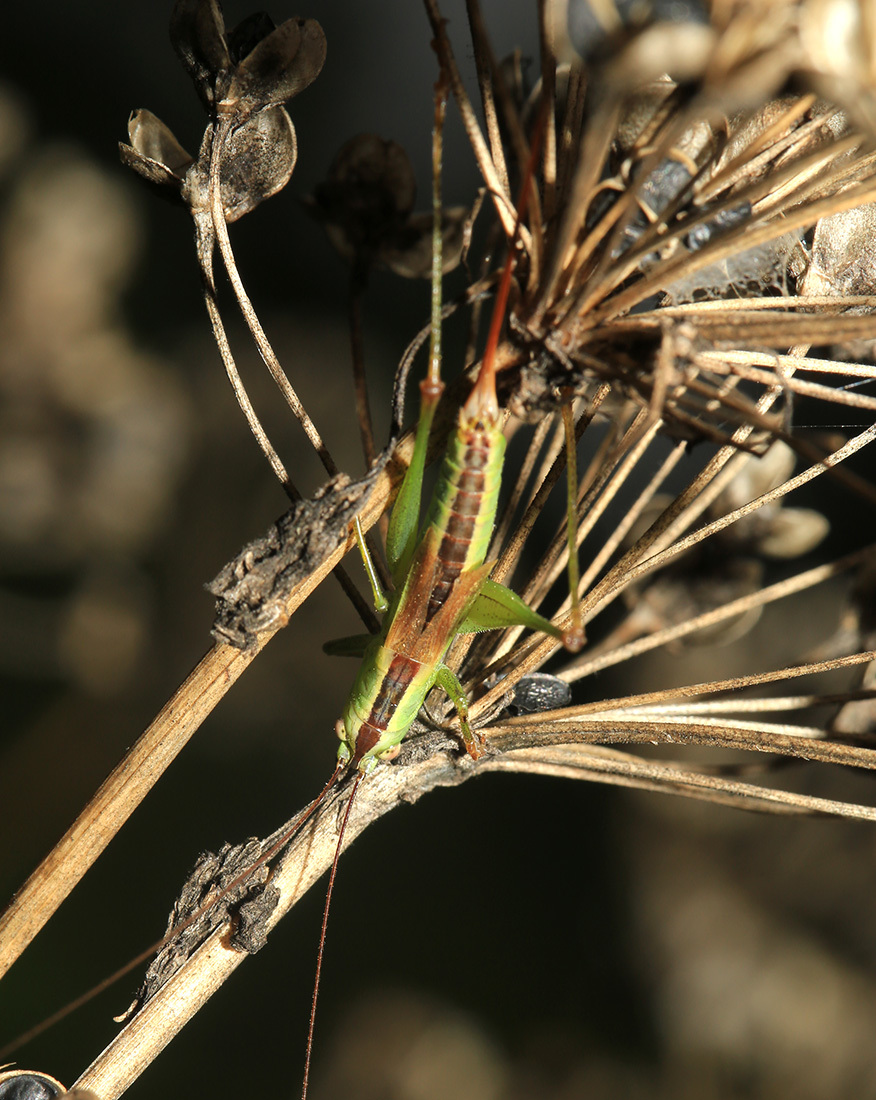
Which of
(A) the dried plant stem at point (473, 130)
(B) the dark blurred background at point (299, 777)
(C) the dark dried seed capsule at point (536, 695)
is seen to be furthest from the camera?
(B) the dark blurred background at point (299, 777)

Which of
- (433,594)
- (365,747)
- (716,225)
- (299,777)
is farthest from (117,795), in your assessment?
(299,777)

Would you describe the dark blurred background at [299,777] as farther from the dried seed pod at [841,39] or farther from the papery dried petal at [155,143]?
the dried seed pod at [841,39]

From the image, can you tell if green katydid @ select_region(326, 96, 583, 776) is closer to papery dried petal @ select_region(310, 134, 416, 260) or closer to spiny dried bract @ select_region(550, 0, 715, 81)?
papery dried petal @ select_region(310, 134, 416, 260)

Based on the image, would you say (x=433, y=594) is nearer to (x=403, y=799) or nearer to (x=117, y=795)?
(x=403, y=799)

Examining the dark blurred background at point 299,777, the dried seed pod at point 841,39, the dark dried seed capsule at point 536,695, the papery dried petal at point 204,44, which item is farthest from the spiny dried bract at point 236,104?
the dark blurred background at point 299,777

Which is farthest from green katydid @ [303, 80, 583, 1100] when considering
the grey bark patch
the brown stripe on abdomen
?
the grey bark patch
